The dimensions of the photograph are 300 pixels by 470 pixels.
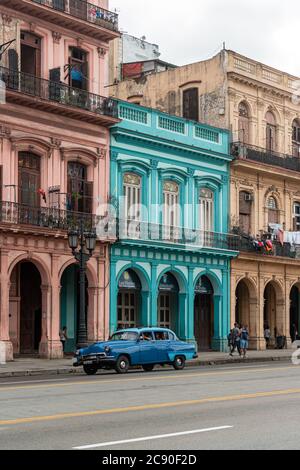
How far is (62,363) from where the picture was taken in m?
30.2

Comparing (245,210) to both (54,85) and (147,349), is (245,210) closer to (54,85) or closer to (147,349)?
(54,85)

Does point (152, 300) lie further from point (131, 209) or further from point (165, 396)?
point (165, 396)

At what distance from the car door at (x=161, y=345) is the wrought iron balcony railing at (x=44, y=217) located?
7080 millimetres

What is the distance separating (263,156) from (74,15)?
1407cm

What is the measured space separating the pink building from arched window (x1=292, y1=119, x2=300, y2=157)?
595 inches

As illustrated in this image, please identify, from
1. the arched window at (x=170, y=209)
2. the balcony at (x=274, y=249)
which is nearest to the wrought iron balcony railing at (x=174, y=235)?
the arched window at (x=170, y=209)

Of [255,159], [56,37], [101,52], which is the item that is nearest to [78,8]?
[56,37]

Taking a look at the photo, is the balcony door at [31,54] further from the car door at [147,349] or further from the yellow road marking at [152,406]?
the yellow road marking at [152,406]

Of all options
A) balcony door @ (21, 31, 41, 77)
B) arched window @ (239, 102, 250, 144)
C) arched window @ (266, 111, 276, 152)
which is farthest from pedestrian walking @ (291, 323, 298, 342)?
balcony door @ (21, 31, 41, 77)

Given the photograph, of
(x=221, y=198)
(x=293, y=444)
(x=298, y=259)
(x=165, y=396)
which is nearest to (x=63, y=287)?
(x=221, y=198)

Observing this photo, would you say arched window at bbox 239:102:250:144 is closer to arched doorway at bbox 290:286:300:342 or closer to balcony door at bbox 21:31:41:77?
arched doorway at bbox 290:286:300:342

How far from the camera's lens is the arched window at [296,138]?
A: 159 ft

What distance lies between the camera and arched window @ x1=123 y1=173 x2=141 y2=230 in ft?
122
